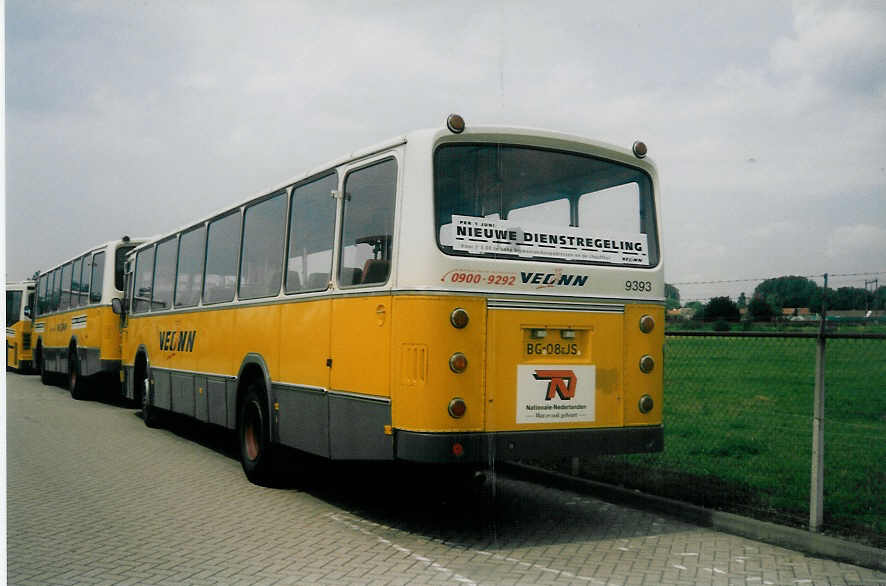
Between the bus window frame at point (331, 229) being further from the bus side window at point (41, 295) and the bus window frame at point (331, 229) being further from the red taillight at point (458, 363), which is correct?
the bus side window at point (41, 295)

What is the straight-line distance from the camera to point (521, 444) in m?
6.66

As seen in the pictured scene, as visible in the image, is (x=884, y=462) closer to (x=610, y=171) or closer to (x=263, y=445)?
(x=610, y=171)

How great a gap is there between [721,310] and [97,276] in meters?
14.8

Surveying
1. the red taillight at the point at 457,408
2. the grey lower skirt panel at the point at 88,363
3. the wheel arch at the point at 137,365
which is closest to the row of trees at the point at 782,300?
the red taillight at the point at 457,408

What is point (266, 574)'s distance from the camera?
226 inches

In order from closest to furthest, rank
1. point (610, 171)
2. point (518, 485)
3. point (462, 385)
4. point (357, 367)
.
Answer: point (462, 385)
point (357, 367)
point (610, 171)
point (518, 485)

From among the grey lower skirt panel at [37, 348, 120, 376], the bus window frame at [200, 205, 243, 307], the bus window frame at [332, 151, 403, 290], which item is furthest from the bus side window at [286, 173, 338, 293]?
the grey lower skirt panel at [37, 348, 120, 376]

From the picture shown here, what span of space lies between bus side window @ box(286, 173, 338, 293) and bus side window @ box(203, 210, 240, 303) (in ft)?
6.37

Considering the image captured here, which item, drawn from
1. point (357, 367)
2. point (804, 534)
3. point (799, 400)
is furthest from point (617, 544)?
point (799, 400)

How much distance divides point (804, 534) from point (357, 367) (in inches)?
148

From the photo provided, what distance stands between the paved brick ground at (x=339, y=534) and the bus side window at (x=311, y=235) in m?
2.13

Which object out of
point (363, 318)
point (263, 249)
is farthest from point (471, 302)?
point (263, 249)

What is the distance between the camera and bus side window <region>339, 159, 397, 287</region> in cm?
689

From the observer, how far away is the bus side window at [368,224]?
271 inches
